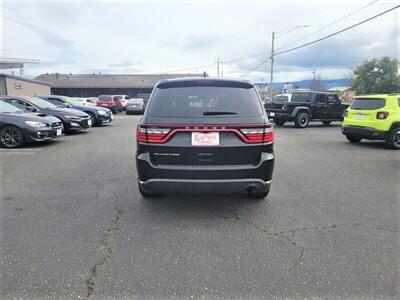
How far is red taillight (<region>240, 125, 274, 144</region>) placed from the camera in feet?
12.1

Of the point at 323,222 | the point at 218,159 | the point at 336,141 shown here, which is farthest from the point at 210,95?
the point at 336,141

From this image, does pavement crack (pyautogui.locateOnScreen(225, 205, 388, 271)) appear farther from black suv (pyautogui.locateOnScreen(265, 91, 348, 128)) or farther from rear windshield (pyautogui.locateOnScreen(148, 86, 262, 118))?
black suv (pyautogui.locateOnScreen(265, 91, 348, 128))

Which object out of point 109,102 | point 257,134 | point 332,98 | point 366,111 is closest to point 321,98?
point 332,98

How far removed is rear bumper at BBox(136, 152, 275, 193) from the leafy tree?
42777 millimetres

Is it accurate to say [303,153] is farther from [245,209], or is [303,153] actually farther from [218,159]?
[218,159]

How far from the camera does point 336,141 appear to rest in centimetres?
1079

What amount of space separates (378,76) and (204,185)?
1738 inches

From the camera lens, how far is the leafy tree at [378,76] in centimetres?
3909

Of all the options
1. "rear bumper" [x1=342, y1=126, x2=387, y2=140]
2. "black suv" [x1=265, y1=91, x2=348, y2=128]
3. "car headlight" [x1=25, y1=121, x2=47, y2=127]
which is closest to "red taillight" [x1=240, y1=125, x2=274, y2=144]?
"rear bumper" [x1=342, y1=126, x2=387, y2=140]

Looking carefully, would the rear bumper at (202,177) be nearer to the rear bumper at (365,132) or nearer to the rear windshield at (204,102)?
the rear windshield at (204,102)

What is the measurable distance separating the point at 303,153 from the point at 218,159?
5373mm

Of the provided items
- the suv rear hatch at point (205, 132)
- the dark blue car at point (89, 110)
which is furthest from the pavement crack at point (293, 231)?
the dark blue car at point (89, 110)

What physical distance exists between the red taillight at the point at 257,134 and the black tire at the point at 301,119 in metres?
12.3

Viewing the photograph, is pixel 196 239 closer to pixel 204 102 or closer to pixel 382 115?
pixel 204 102
